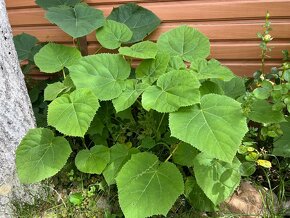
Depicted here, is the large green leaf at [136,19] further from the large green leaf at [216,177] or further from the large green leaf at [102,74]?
the large green leaf at [216,177]

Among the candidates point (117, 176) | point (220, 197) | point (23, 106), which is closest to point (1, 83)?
point (23, 106)

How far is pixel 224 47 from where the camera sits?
259cm

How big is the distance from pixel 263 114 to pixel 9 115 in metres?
1.39

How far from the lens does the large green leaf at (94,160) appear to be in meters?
2.21

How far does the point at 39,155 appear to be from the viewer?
217 centimetres

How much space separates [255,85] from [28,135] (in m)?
1.47

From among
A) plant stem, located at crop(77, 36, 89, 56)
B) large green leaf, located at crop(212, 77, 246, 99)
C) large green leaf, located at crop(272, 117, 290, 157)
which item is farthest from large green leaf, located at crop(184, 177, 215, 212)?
plant stem, located at crop(77, 36, 89, 56)

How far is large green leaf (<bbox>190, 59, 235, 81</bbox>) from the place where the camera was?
217 cm

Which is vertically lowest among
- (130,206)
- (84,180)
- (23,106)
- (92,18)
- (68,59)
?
(84,180)

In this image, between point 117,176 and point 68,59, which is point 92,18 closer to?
point 68,59

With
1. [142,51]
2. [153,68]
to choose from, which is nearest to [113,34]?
[142,51]

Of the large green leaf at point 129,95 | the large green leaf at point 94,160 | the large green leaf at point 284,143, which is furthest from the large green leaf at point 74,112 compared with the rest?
the large green leaf at point 284,143

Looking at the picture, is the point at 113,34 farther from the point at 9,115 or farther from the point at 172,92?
the point at 9,115

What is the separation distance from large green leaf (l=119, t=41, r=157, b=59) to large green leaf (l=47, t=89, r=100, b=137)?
0.34 meters
